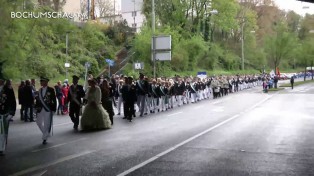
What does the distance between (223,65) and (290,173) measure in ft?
225

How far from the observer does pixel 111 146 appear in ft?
38.9

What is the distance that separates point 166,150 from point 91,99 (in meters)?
4.93

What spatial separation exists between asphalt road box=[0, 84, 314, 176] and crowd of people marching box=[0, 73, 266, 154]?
63 cm

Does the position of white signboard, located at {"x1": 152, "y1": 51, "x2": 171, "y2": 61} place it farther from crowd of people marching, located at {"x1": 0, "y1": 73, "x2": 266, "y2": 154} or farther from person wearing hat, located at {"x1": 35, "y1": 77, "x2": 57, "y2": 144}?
person wearing hat, located at {"x1": 35, "y1": 77, "x2": 57, "y2": 144}

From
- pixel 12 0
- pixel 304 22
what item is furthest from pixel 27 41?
pixel 304 22

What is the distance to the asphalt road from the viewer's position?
8.92 m

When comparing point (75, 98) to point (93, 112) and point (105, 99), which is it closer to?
point (93, 112)

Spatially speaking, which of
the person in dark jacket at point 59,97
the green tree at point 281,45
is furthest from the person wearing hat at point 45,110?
the green tree at point 281,45

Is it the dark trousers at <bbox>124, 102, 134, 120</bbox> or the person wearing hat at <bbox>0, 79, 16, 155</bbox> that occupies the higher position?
the person wearing hat at <bbox>0, 79, 16, 155</bbox>

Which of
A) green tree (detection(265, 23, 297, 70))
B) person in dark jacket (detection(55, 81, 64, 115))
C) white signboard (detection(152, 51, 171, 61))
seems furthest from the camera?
green tree (detection(265, 23, 297, 70))

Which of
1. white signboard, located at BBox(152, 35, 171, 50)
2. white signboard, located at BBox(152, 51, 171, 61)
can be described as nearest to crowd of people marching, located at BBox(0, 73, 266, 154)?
white signboard, located at BBox(152, 51, 171, 61)

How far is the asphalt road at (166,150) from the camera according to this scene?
8922mm

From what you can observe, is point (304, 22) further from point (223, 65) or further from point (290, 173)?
point (290, 173)

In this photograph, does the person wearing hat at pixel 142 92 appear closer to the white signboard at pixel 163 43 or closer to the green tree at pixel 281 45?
the white signboard at pixel 163 43
